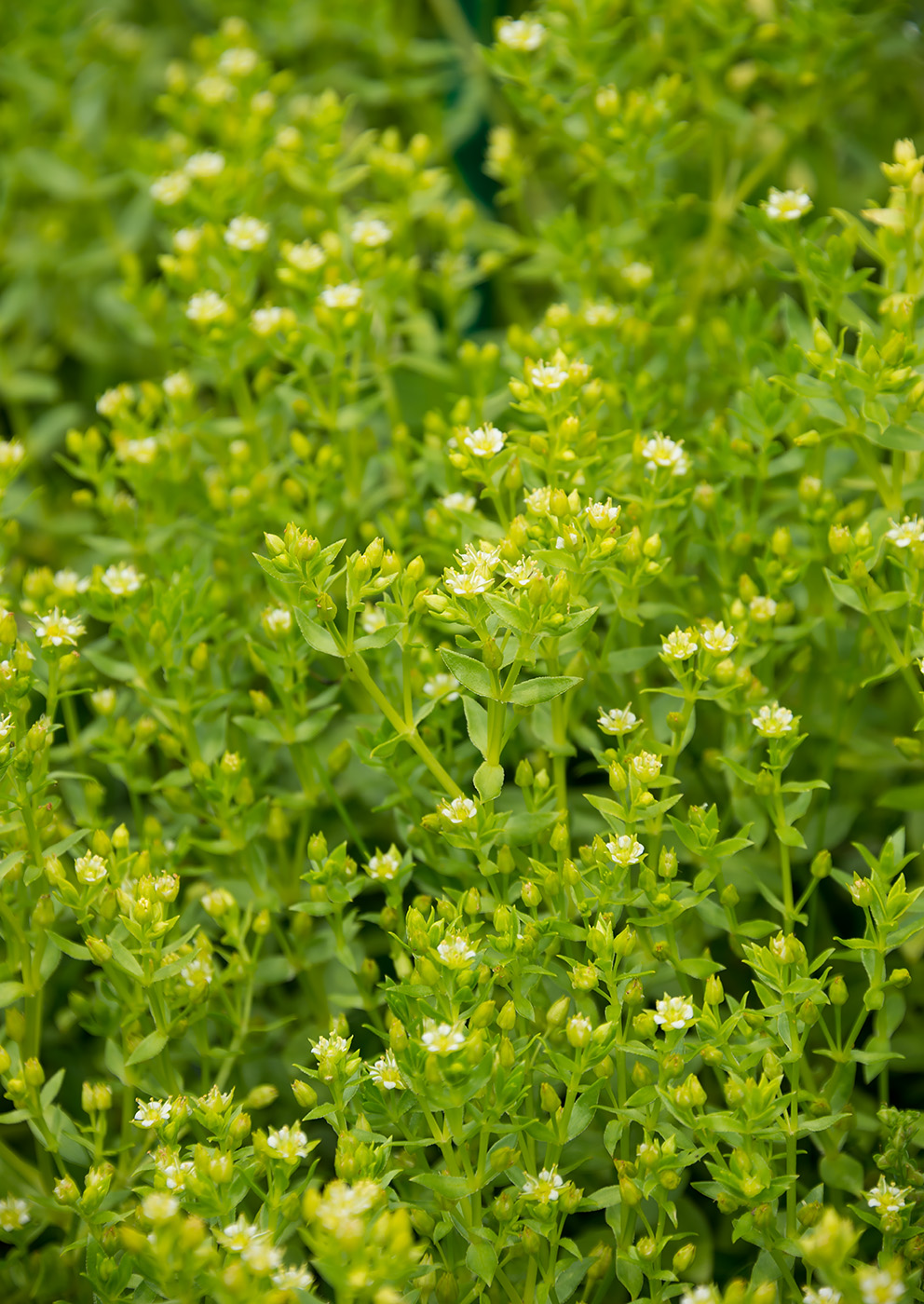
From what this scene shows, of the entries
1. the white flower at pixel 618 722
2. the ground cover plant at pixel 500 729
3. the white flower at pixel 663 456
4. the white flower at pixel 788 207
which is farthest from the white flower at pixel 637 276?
the white flower at pixel 618 722

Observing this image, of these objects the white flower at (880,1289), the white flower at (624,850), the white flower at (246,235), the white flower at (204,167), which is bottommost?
the white flower at (880,1289)

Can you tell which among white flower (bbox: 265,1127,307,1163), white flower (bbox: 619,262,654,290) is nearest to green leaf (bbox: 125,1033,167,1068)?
white flower (bbox: 265,1127,307,1163)

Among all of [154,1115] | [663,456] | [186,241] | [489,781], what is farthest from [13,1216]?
[186,241]

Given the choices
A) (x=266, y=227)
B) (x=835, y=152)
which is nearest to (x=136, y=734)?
(x=266, y=227)

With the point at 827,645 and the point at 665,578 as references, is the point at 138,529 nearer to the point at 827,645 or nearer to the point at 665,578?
the point at 665,578

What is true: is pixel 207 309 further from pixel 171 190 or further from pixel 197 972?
pixel 197 972

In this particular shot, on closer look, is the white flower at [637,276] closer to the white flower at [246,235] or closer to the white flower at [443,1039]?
the white flower at [246,235]
